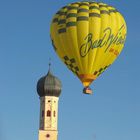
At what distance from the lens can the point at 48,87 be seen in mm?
108062

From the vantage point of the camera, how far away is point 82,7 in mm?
60375

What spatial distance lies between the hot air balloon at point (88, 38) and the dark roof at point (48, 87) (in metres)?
47.7

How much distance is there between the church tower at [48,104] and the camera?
106062 mm

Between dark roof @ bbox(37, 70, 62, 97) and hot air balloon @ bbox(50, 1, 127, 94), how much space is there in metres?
47.7

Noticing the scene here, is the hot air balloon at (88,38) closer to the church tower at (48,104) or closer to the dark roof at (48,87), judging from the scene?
the church tower at (48,104)

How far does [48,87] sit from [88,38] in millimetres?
49492

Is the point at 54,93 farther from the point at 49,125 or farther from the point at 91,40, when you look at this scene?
the point at 91,40

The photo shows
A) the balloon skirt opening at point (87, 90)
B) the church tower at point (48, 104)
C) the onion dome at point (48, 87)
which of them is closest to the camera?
the balloon skirt opening at point (87, 90)

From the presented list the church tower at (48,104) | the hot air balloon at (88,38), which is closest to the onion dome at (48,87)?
the church tower at (48,104)

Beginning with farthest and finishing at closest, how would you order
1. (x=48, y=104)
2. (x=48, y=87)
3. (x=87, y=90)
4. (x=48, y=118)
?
1. (x=48, y=87)
2. (x=48, y=104)
3. (x=48, y=118)
4. (x=87, y=90)

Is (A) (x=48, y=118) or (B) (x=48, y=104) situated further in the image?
(B) (x=48, y=104)

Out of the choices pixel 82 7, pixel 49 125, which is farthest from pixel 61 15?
pixel 49 125

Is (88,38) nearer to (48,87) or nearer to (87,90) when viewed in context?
(87,90)

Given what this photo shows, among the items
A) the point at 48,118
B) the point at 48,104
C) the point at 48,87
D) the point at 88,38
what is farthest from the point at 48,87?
the point at 88,38
